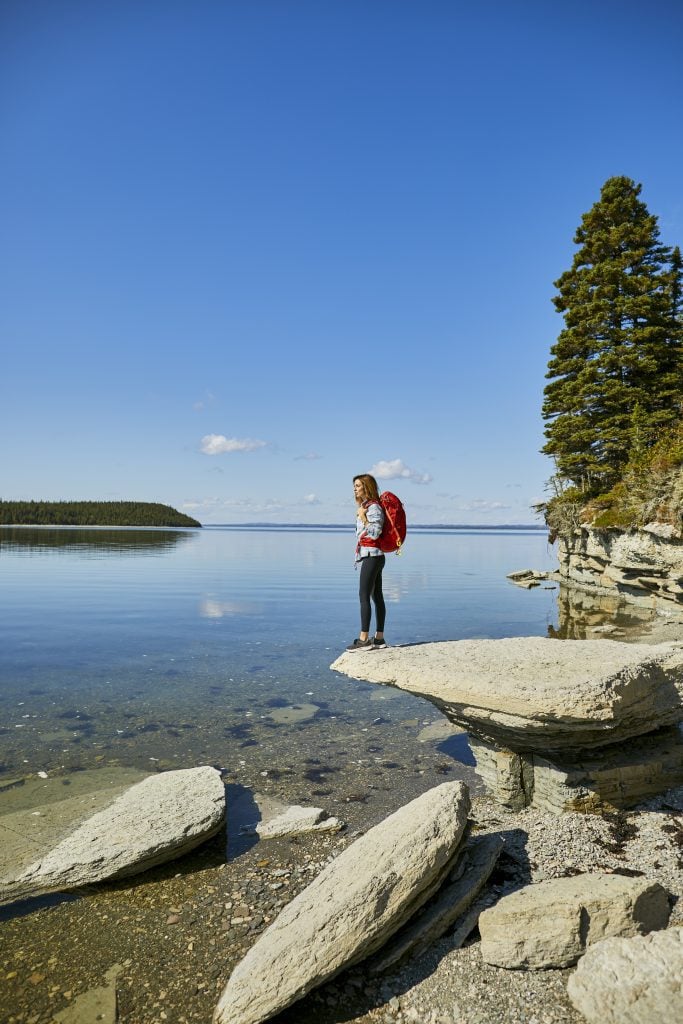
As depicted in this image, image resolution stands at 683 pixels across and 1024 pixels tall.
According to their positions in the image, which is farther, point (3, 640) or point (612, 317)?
point (612, 317)

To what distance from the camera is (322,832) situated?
302 inches

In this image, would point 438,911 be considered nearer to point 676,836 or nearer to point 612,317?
point 676,836

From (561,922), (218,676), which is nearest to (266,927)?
(561,922)

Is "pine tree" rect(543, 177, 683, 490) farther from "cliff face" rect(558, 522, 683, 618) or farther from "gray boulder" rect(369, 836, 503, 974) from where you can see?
"gray boulder" rect(369, 836, 503, 974)

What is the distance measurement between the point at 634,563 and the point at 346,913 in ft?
74.2

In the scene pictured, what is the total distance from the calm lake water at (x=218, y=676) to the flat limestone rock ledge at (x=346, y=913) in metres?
3.52

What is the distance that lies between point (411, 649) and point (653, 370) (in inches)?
1017

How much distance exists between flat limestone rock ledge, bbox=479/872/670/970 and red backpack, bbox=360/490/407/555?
5.80m

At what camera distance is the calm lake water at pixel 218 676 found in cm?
1072

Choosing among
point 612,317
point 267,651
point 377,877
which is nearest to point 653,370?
point 612,317

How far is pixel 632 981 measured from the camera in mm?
4238

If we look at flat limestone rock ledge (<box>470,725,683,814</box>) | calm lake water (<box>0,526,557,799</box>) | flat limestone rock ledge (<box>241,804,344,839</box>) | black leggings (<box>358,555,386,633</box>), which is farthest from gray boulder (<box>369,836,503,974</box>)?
black leggings (<box>358,555,386,633</box>)

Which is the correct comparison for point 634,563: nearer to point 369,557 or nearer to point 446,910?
point 369,557

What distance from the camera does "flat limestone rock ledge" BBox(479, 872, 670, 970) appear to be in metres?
4.82
